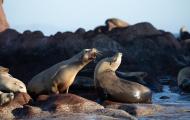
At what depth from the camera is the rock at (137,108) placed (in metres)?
14.1

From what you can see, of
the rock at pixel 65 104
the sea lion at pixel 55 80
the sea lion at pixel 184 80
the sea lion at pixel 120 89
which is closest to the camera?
the rock at pixel 65 104

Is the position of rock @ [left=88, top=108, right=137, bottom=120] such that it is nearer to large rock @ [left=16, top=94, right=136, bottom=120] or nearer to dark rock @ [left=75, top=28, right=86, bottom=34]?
large rock @ [left=16, top=94, right=136, bottom=120]

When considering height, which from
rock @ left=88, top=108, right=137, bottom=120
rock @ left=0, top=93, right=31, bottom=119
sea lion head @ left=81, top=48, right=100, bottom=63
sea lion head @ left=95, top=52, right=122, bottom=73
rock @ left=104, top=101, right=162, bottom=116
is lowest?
rock @ left=104, top=101, right=162, bottom=116

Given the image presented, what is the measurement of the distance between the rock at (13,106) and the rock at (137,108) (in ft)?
7.05

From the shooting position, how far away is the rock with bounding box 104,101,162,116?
14.1 m

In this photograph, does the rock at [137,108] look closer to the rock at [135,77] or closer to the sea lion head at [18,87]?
the sea lion head at [18,87]

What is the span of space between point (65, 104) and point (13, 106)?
124cm

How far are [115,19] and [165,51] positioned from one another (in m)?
4.52

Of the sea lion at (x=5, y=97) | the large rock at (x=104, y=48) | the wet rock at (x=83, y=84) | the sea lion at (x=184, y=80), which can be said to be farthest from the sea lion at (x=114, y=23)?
the sea lion at (x=5, y=97)

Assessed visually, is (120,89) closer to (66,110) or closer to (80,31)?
(66,110)

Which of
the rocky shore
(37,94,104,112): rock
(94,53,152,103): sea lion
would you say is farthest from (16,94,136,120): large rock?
the rocky shore

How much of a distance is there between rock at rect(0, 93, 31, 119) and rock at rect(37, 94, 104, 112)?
0.42 m

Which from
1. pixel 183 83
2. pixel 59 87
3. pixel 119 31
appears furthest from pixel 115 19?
pixel 59 87

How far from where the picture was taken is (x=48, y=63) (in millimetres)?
→ 24609
